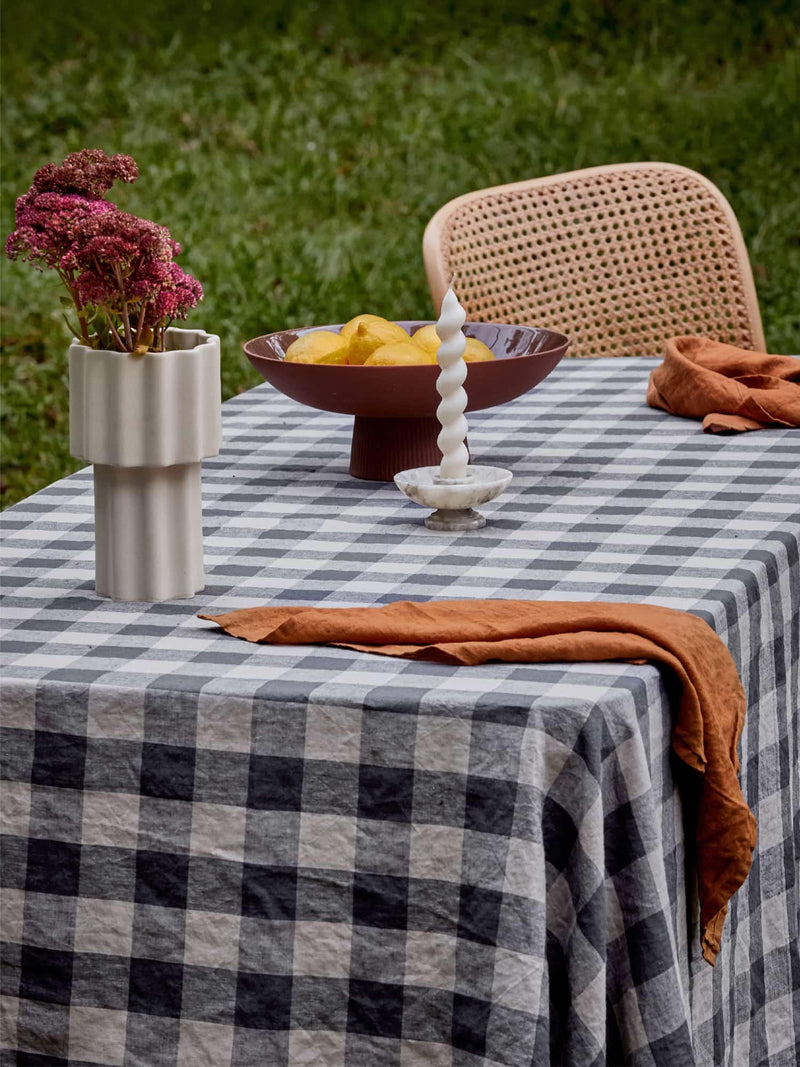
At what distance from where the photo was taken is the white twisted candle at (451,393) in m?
1.61

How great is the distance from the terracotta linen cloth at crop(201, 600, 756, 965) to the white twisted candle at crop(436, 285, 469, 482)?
13.1 inches

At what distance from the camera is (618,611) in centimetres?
127

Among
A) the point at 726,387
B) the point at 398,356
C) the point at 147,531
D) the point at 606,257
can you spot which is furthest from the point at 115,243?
the point at 606,257

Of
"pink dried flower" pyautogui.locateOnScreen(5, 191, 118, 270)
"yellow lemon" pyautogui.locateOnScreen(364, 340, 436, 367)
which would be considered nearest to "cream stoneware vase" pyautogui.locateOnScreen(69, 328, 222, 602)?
"pink dried flower" pyautogui.locateOnScreen(5, 191, 118, 270)

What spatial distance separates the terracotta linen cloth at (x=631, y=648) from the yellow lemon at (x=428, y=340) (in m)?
0.60

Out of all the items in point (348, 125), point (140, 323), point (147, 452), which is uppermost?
point (348, 125)

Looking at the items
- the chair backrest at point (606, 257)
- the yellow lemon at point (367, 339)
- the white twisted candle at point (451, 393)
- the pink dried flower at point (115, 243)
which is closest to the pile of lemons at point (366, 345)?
the yellow lemon at point (367, 339)

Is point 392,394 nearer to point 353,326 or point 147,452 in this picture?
point 353,326

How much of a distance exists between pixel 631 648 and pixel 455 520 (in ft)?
1.46

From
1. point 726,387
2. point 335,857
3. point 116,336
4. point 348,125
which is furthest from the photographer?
point 348,125

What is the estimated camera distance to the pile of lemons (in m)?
1.83

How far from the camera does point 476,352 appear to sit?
6.08 feet

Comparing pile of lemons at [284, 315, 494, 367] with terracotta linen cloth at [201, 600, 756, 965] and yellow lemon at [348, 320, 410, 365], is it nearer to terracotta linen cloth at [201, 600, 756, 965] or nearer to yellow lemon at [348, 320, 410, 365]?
yellow lemon at [348, 320, 410, 365]

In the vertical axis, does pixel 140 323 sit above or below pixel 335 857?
above
